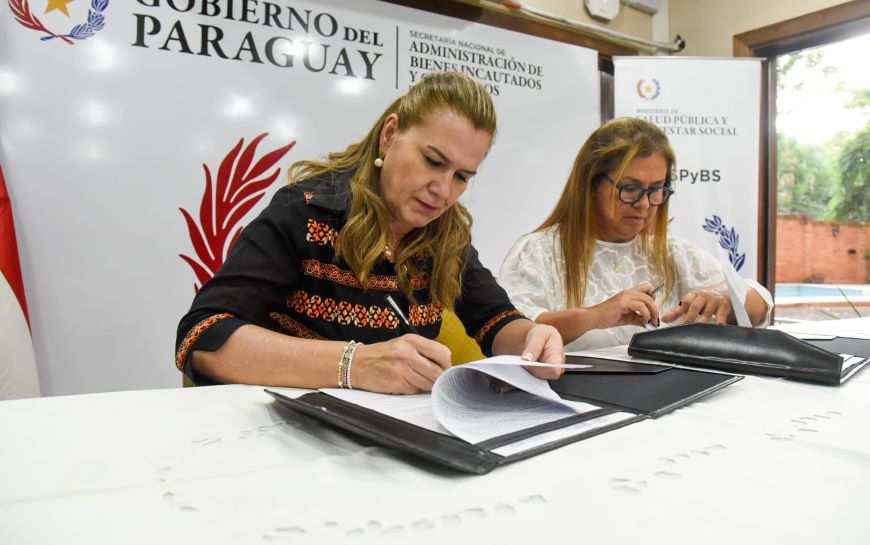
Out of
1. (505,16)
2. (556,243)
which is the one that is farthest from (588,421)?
(505,16)

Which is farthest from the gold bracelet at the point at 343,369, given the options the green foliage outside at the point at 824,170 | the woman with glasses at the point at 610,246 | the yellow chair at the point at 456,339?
the green foliage outside at the point at 824,170

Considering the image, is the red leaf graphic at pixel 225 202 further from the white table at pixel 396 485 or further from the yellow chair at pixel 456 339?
the white table at pixel 396 485

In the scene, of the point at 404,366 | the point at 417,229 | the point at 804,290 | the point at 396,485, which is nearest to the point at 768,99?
the point at 804,290

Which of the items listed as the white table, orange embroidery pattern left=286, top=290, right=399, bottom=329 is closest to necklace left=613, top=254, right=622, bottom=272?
orange embroidery pattern left=286, top=290, right=399, bottom=329

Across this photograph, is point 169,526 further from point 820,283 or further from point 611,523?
point 820,283

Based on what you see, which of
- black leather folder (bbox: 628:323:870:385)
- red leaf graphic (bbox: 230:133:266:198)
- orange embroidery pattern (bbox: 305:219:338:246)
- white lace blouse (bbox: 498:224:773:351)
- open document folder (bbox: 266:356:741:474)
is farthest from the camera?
red leaf graphic (bbox: 230:133:266:198)

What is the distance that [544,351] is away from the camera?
975 mm

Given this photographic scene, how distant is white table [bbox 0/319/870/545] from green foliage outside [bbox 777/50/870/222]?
3.62 m

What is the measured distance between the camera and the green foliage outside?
3533mm

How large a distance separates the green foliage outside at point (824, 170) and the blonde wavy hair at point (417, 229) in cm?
333

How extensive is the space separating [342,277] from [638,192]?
3.54ft

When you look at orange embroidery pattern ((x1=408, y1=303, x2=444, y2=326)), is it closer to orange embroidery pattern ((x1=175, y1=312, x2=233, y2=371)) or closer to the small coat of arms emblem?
orange embroidery pattern ((x1=175, y1=312, x2=233, y2=371))

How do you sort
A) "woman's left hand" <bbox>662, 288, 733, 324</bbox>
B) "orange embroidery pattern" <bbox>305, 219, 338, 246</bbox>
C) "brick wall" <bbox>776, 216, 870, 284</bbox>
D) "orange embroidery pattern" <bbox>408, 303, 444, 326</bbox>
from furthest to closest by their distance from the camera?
"brick wall" <bbox>776, 216, 870, 284</bbox>, "woman's left hand" <bbox>662, 288, 733, 324</bbox>, "orange embroidery pattern" <bbox>408, 303, 444, 326</bbox>, "orange embroidery pattern" <bbox>305, 219, 338, 246</bbox>

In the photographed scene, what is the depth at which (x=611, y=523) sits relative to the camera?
423mm
